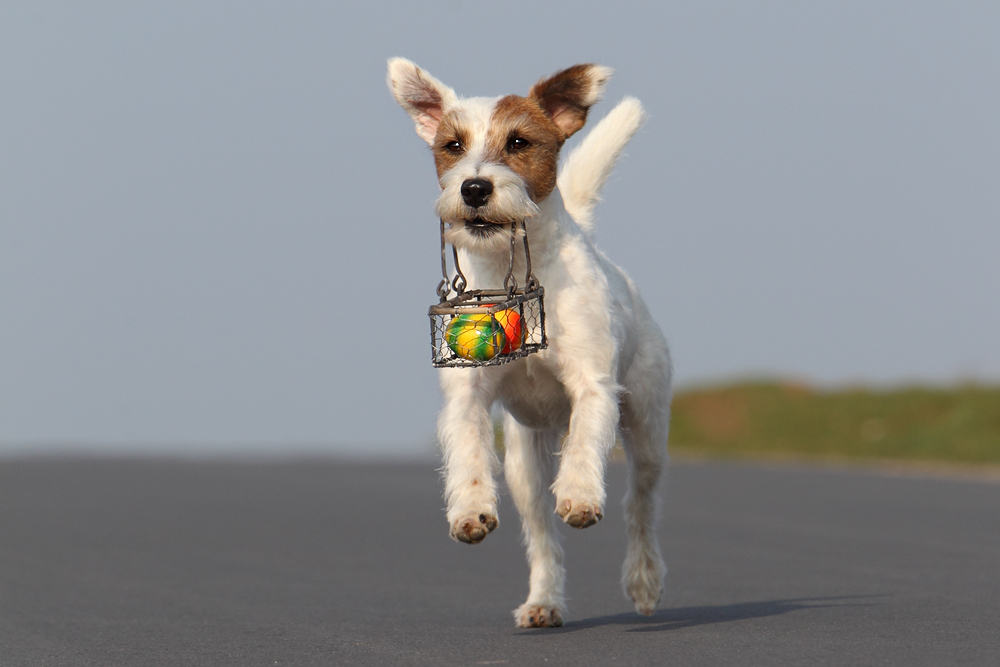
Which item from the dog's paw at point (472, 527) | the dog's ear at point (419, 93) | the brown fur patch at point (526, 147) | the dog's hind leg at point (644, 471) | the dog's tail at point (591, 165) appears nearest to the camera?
the dog's paw at point (472, 527)

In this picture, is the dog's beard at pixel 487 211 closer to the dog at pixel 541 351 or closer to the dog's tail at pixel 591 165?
the dog at pixel 541 351

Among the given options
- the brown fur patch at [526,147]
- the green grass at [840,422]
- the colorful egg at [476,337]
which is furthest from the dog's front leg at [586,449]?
the green grass at [840,422]

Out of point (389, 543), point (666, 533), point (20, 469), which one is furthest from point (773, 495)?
point (20, 469)

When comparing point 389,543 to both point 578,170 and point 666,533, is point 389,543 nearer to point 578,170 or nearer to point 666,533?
point 666,533

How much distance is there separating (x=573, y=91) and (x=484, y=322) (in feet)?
4.43

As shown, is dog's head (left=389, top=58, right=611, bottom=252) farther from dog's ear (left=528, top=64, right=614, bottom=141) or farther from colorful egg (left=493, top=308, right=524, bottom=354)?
colorful egg (left=493, top=308, right=524, bottom=354)

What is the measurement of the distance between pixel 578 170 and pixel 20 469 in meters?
19.2

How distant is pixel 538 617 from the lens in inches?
274

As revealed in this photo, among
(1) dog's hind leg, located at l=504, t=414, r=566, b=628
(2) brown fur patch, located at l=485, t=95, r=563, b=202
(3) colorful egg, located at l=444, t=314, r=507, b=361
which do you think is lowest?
(1) dog's hind leg, located at l=504, t=414, r=566, b=628

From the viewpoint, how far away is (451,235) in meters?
5.96

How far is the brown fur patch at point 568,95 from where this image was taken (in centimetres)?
654

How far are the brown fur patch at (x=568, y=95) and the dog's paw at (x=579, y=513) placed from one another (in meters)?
1.90

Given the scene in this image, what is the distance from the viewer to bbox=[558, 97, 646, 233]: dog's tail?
7.84 metres

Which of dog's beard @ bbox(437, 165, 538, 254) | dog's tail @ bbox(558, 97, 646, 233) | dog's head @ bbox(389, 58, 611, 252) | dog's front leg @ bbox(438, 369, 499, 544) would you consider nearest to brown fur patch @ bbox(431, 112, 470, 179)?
dog's head @ bbox(389, 58, 611, 252)
